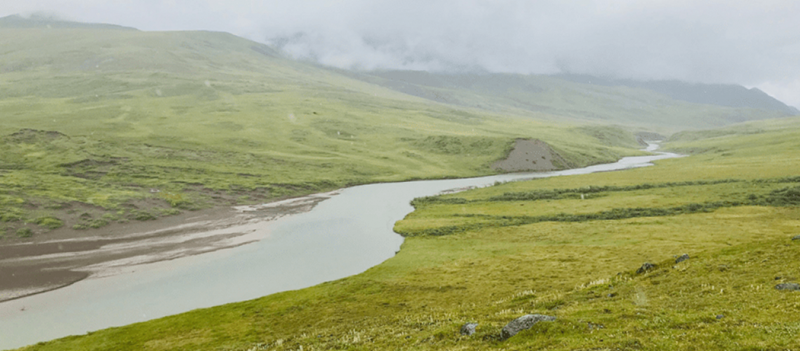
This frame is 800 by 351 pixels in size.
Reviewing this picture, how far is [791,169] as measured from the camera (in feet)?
388

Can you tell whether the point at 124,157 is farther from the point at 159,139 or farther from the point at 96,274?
the point at 96,274

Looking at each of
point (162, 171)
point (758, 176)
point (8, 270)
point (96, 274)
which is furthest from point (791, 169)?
point (162, 171)

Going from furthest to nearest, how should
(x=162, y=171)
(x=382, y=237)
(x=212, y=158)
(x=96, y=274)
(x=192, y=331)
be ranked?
(x=212, y=158)
(x=162, y=171)
(x=382, y=237)
(x=96, y=274)
(x=192, y=331)

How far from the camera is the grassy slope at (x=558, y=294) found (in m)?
21.9

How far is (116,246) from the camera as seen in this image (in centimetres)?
7175

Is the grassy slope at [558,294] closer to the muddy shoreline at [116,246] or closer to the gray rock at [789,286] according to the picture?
the gray rock at [789,286]

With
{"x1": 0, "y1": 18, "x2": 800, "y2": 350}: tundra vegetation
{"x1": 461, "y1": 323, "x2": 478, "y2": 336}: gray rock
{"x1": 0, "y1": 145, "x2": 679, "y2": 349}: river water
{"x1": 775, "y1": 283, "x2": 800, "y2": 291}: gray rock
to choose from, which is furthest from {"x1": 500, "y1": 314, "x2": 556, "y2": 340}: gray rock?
{"x1": 0, "y1": 145, "x2": 679, "y2": 349}: river water

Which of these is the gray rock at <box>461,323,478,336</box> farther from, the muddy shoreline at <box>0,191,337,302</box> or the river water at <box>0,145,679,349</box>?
the muddy shoreline at <box>0,191,337,302</box>

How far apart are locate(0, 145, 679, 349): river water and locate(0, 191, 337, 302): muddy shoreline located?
3027mm

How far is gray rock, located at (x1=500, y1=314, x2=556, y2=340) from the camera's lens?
78.6 ft

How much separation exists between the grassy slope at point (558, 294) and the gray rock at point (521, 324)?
0.53 meters

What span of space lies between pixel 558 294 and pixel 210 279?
43.4 meters

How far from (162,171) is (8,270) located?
77468 millimetres

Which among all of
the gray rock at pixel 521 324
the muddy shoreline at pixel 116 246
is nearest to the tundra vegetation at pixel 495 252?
the gray rock at pixel 521 324
